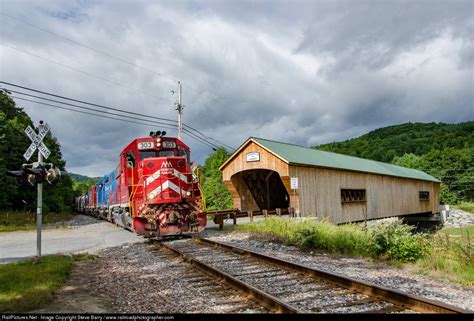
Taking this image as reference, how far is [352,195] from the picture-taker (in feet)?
85.9

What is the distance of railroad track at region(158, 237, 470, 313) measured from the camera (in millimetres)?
4531

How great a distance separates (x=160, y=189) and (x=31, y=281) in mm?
5822

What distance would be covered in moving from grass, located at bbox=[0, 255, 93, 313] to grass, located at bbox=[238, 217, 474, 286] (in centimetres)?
647

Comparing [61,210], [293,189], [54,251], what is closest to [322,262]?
[54,251]

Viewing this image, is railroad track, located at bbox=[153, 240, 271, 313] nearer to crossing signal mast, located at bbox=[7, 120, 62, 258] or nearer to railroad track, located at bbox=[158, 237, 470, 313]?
railroad track, located at bbox=[158, 237, 470, 313]

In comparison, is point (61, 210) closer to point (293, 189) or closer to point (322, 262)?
point (293, 189)

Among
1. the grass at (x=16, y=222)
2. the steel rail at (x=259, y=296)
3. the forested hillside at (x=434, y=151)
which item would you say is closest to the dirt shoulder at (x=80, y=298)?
the steel rail at (x=259, y=296)

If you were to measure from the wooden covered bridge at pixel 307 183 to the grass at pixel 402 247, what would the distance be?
28.4ft

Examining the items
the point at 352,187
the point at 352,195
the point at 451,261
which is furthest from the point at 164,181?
the point at 352,195

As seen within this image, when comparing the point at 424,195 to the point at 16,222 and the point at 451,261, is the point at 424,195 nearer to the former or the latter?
the point at 451,261

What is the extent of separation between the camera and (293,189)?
20.2m

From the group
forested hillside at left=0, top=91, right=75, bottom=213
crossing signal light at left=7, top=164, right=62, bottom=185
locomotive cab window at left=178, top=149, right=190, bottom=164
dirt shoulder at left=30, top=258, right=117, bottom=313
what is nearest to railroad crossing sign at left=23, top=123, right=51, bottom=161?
crossing signal light at left=7, top=164, right=62, bottom=185

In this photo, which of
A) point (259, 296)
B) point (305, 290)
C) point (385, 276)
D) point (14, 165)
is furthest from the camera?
point (14, 165)

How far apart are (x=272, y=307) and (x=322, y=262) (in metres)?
4.06
